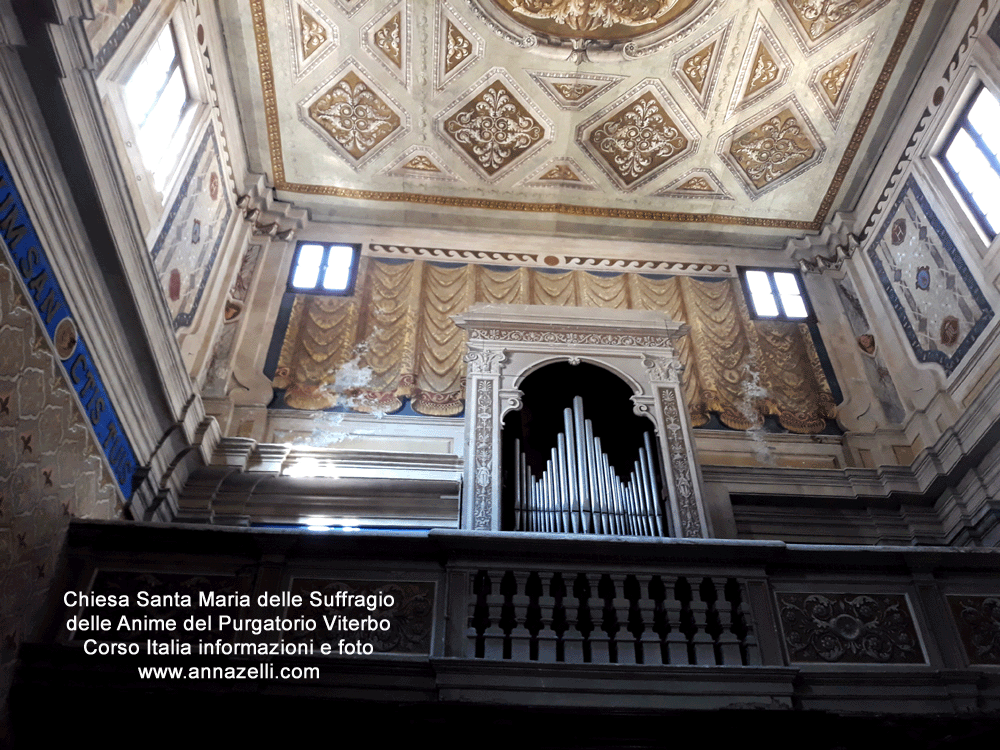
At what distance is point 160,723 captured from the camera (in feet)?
13.2

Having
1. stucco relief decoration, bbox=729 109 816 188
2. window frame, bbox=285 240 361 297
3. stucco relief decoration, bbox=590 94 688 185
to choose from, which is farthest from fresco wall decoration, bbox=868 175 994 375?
window frame, bbox=285 240 361 297

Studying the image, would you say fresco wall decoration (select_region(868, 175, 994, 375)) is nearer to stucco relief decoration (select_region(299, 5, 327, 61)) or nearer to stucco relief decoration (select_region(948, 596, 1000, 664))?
stucco relief decoration (select_region(948, 596, 1000, 664))

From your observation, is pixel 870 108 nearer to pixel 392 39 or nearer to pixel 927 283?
pixel 927 283

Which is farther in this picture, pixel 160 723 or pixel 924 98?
pixel 924 98

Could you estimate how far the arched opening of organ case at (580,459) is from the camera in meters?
5.68

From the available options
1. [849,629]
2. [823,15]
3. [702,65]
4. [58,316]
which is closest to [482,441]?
[849,629]

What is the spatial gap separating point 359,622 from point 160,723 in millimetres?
1075

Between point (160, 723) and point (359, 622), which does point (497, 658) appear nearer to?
point (359, 622)

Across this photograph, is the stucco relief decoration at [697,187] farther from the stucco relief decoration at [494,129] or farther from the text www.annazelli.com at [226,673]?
the text www.annazelli.com at [226,673]

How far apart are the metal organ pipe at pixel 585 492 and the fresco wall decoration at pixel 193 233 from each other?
10.3ft

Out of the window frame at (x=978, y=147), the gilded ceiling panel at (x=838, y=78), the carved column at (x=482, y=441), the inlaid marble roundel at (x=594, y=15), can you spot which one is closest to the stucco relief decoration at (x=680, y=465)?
the carved column at (x=482, y=441)

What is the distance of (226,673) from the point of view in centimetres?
406

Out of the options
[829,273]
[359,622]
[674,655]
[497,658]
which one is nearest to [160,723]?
[359,622]

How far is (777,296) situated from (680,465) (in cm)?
377
